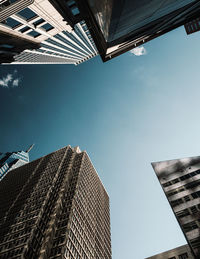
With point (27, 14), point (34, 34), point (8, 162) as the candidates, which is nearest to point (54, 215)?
point (34, 34)

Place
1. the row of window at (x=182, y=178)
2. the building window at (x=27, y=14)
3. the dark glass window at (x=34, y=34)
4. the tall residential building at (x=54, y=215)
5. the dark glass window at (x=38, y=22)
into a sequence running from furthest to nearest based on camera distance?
the tall residential building at (x=54, y=215) < the row of window at (x=182, y=178) < the dark glass window at (x=34, y=34) < the dark glass window at (x=38, y=22) < the building window at (x=27, y=14)

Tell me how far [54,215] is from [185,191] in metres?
43.2

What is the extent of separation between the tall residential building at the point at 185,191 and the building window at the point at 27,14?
156ft

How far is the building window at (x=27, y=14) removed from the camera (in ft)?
77.5

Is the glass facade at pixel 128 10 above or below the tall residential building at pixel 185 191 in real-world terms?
above

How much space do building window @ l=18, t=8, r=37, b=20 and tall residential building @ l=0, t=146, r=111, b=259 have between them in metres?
51.3

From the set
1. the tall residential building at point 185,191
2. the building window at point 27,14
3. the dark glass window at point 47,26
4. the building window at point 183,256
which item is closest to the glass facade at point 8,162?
the tall residential building at point 185,191

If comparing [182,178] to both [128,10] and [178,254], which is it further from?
[128,10]

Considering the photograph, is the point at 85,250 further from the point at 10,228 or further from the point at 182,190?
the point at 182,190

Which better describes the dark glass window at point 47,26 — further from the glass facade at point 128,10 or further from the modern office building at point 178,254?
the modern office building at point 178,254

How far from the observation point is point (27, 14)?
977 inches

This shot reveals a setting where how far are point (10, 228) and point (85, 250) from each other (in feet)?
87.0

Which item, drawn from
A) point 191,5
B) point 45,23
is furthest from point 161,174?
point 45,23

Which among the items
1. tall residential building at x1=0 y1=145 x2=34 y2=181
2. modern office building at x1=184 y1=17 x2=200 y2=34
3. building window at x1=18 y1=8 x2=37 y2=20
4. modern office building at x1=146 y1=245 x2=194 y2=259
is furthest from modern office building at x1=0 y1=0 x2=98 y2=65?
tall residential building at x1=0 y1=145 x2=34 y2=181
